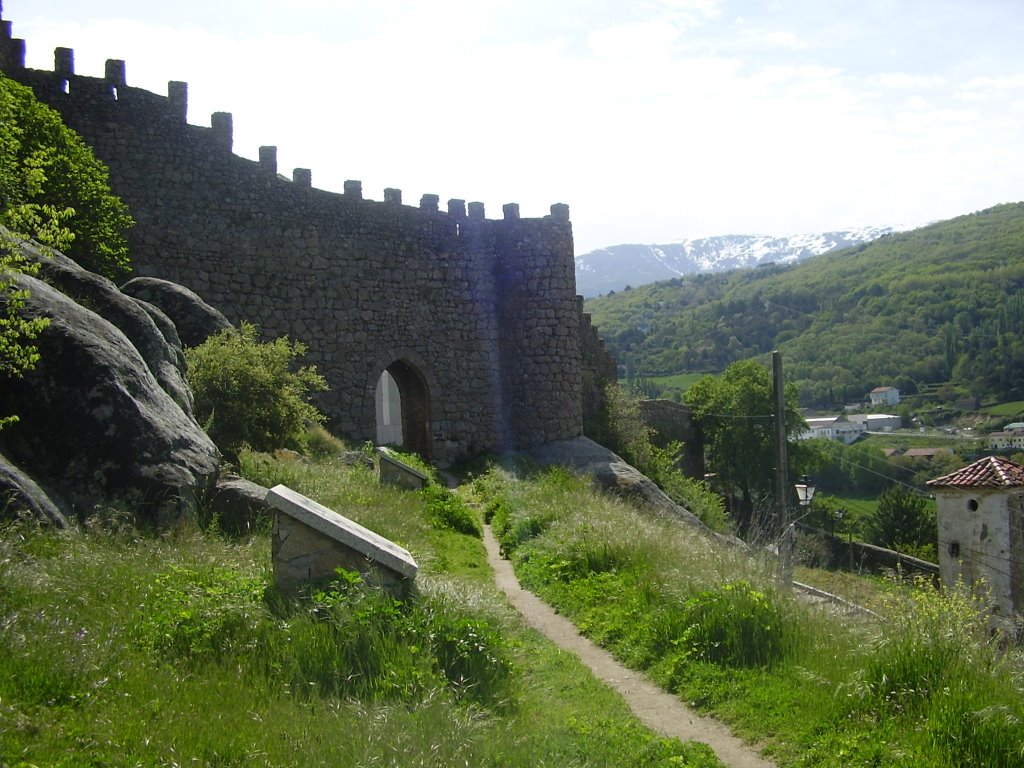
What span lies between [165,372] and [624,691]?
21.4ft

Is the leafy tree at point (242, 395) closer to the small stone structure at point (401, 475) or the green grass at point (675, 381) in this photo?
the small stone structure at point (401, 475)

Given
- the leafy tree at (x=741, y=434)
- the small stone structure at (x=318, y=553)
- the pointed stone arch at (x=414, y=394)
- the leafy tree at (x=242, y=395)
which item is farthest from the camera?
the leafy tree at (x=741, y=434)

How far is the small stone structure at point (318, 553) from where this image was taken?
278 inches

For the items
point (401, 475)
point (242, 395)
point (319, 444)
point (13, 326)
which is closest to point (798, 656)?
point (13, 326)

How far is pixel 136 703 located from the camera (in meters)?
5.11

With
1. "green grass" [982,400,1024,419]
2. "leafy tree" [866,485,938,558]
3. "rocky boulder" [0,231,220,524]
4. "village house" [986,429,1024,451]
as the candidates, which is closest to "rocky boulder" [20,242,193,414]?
"rocky boulder" [0,231,220,524]

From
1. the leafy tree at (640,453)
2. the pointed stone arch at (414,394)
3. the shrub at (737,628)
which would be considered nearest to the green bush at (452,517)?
the shrub at (737,628)

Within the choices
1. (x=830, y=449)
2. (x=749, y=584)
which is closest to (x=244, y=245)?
(x=749, y=584)

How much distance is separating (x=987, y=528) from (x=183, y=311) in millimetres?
18078

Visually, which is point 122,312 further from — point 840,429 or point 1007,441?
point 840,429

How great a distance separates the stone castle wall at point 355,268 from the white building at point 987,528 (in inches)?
362

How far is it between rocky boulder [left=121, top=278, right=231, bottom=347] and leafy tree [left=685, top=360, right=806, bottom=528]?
26.4 metres

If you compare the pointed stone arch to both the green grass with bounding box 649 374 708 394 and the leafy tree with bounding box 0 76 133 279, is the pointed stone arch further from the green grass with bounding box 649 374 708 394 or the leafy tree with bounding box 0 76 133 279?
the green grass with bounding box 649 374 708 394

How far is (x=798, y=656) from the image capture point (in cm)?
720
